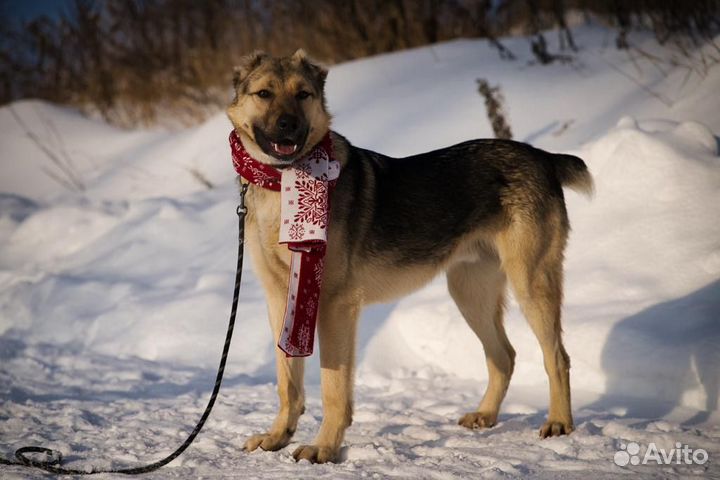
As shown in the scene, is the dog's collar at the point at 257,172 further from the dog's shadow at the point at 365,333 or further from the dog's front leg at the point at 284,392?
the dog's shadow at the point at 365,333

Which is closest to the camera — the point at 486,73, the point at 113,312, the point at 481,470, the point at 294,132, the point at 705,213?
the point at 481,470

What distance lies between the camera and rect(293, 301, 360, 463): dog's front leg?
3.41 meters

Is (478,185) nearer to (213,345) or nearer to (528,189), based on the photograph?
(528,189)

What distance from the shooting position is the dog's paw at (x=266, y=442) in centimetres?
353

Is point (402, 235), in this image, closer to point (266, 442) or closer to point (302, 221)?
point (302, 221)

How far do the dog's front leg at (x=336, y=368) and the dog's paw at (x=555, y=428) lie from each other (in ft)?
3.32

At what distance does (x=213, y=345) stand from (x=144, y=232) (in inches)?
107

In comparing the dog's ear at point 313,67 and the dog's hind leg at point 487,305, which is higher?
the dog's ear at point 313,67

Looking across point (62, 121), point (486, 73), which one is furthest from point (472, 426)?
point (62, 121)

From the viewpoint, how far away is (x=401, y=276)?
394cm

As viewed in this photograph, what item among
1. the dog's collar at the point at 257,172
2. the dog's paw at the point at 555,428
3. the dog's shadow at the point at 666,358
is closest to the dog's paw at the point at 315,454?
the dog's paw at the point at 555,428

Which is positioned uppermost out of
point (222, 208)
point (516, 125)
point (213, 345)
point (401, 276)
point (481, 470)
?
point (516, 125)

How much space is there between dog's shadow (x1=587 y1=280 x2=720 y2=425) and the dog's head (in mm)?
2325

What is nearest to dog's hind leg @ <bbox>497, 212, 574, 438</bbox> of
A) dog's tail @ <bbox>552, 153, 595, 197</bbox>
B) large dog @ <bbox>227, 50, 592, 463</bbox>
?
large dog @ <bbox>227, 50, 592, 463</bbox>
